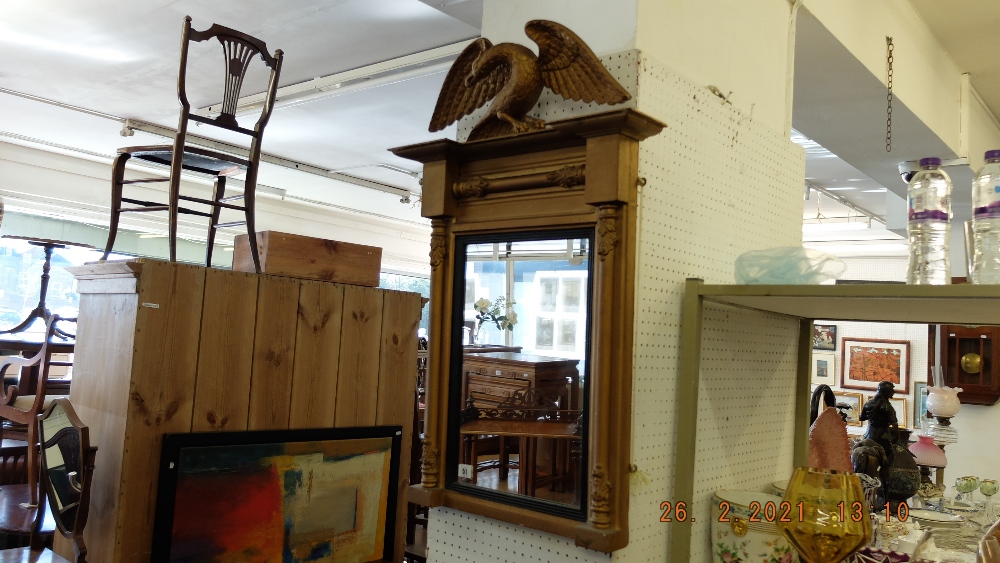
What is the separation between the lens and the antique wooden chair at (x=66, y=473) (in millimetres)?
2072

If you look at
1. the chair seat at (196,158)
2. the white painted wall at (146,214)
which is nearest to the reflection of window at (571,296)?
the chair seat at (196,158)

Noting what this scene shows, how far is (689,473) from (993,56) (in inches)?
132

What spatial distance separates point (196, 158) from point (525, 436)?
2236 mm

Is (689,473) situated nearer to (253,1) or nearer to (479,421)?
(479,421)

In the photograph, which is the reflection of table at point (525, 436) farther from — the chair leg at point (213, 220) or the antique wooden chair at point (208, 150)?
Result: the chair leg at point (213, 220)

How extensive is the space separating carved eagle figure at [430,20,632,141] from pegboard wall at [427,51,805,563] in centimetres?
6

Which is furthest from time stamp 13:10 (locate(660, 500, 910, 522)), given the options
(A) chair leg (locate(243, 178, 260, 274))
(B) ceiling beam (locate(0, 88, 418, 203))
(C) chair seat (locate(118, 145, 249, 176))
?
(B) ceiling beam (locate(0, 88, 418, 203))

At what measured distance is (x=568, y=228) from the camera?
1.51 metres

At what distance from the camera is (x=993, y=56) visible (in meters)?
3.65

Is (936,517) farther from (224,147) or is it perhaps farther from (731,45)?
(224,147)

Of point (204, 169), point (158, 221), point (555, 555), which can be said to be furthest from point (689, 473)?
point (158, 221)

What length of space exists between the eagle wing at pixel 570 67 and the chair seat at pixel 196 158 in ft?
6.11

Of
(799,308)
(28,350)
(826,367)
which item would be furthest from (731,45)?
(826,367)

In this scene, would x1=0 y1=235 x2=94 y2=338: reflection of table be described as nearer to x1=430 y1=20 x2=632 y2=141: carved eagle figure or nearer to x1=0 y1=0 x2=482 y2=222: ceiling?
x1=0 y1=0 x2=482 y2=222: ceiling
